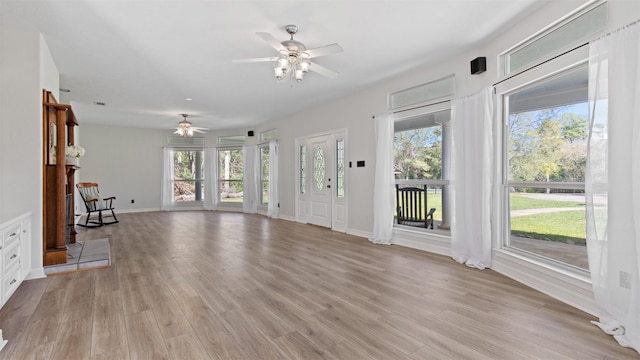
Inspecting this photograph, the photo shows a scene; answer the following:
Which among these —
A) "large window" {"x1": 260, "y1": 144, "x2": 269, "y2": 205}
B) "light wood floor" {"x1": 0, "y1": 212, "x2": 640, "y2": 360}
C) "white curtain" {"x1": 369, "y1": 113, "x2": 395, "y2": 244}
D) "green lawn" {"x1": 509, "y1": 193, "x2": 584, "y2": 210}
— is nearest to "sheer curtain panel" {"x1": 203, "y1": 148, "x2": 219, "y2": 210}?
"large window" {"x1": 260, "y1": 144, "x2": 269, "y2": 205}

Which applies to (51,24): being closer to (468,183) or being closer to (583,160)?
(468,183)

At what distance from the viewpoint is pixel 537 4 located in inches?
105

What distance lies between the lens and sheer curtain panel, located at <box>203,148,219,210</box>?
921 centimetres

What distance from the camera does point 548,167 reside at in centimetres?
286

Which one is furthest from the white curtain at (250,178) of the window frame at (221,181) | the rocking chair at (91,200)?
the rocking chair at (91,200)

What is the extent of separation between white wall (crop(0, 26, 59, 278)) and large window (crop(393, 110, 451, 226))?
4705 millimetres

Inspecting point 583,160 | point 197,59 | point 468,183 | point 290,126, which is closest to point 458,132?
point 468,183

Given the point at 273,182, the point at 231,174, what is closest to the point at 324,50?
the point at 273,182

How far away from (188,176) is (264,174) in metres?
2.87

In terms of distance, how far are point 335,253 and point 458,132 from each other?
2.35m

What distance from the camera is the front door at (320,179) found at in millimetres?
6207

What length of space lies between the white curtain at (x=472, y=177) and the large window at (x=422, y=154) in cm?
46

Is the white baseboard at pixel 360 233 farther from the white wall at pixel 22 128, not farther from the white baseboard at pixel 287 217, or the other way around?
the white wall at pixel 22 128

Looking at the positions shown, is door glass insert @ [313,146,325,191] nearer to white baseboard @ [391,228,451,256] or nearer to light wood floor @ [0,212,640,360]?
white baseboard @ [391,228,451,256]
